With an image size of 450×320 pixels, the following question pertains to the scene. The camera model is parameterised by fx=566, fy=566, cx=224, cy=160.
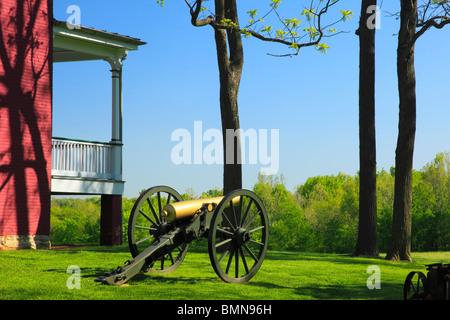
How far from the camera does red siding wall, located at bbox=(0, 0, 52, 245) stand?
1573cm

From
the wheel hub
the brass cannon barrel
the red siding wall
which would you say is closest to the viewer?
the brass cannon barrel

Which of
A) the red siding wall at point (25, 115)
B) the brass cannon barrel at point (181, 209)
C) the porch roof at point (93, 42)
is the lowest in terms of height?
the brass cannon barrel at point (181, 209)

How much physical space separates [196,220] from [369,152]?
9190mm

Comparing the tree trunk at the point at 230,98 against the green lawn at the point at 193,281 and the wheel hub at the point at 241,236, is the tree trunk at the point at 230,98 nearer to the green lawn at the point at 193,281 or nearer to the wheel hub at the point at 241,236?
the green lawn at the point at 193,281

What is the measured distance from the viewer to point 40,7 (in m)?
16.9

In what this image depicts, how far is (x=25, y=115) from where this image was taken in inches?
638

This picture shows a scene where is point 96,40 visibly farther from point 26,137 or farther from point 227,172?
point 227,172

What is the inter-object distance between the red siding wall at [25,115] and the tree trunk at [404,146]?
10118mm

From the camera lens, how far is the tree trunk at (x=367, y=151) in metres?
16.9

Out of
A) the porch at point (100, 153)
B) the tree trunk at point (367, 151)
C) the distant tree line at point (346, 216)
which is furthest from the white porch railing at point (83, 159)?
the distant tree line at point (346, 216)

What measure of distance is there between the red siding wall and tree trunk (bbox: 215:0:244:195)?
17.6ft

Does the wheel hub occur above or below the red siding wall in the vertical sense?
below

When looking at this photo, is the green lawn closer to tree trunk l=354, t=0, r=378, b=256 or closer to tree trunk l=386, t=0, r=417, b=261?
tree trunk l=386, t=0, r=417, b=261

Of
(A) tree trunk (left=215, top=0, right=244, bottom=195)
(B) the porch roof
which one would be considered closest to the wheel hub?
(A) tree trunk (left=215, top=0, right=244, bottom=195)
